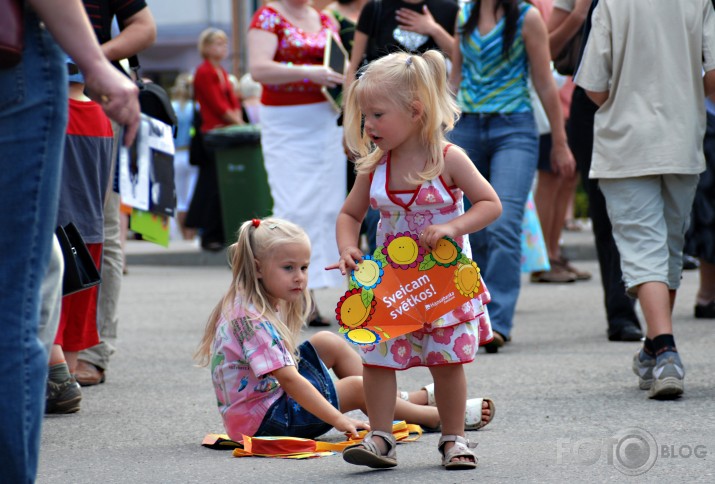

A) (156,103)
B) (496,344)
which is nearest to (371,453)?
(156,103)

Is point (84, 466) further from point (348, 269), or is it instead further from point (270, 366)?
point (348, 269)

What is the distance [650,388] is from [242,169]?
8.35 meters

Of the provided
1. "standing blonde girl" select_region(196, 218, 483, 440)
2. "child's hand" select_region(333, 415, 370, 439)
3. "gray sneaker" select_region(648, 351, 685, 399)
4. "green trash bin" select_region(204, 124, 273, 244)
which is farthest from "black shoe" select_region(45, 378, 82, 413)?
"green trash bin" select_region(204, 124, 273, 244)

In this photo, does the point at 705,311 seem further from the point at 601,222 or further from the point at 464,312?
the point at 464,312

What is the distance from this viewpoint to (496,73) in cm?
686

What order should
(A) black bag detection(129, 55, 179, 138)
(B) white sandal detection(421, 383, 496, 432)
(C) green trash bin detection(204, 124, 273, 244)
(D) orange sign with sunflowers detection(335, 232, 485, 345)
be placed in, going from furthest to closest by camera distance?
(C) green trash bin detection(204, 124, 273, 244) → (A) black bag detection(129, 55, 179, 138) → (B) white sandal detection(421, 383, 496, 432) → (D) orange sign with sunflowers detection(335, 232, 485, 345)

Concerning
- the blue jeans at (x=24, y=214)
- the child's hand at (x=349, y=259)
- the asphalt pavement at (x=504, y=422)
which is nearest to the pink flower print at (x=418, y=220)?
the child's hand at (x=349, y=259)

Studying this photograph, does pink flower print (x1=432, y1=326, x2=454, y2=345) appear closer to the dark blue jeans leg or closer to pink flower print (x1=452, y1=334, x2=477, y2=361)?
pink flower print (x1=452, y1=334, x2=477, y2=361)

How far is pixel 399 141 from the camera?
4.13 metres

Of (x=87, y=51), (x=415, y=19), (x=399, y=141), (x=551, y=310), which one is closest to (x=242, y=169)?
(x=551, y=310)

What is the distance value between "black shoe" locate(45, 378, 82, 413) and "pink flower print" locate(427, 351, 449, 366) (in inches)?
69.4

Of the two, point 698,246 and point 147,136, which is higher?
point 147,136

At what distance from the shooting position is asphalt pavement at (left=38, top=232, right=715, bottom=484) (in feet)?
13.1

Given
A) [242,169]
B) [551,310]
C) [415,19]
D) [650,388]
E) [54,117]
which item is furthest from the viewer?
[242,169]
